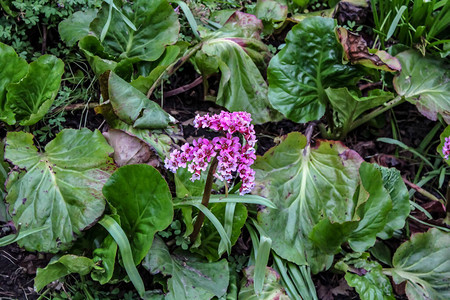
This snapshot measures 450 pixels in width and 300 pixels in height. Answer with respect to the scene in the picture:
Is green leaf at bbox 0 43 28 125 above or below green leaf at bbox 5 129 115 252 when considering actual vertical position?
above

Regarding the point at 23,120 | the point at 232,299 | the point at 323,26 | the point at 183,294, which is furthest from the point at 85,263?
the point at 323,26

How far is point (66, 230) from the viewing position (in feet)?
5.86

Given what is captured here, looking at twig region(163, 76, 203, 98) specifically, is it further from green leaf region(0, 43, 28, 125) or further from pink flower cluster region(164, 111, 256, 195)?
pink flower cluster region(164, 111, 256, 195)

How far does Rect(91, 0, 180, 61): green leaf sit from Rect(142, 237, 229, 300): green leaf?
101cm

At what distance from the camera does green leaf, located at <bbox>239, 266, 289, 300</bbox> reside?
1929 millimetres

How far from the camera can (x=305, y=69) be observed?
2.47 m

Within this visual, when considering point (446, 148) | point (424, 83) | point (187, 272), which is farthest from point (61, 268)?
point (424, 83)

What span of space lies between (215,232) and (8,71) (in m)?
1.19

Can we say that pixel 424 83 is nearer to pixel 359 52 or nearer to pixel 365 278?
pixel 359 52

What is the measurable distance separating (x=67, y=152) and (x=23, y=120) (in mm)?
327

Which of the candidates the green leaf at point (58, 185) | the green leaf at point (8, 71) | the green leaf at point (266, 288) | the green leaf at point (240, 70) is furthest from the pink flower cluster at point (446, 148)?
the green leaf at point (8, 71)

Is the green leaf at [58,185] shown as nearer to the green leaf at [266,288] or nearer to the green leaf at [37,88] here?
the green leaf at [37,88]

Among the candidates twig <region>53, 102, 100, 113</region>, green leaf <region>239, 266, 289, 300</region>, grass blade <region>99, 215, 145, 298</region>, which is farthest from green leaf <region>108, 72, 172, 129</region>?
green leaf <region>239, 266, 289, 300</region>

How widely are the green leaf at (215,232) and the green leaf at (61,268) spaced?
0.46 meters
